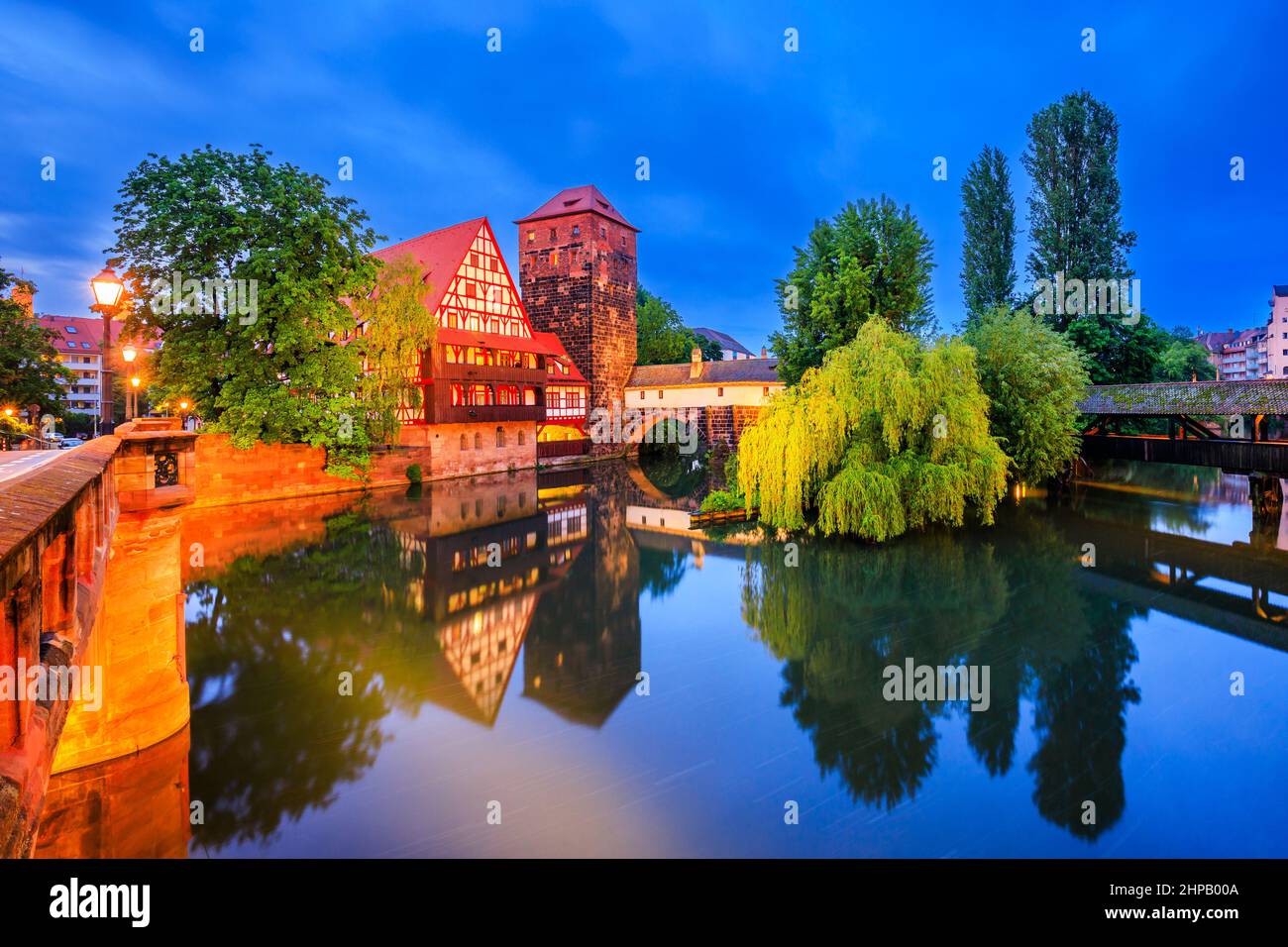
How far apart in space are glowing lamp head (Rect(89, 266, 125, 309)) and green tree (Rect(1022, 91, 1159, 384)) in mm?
37466

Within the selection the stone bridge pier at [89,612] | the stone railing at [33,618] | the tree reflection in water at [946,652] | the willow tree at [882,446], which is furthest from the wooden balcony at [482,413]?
the stone railing at [33,618]

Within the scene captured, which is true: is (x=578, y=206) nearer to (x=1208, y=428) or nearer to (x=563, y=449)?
(x=563, y=449)

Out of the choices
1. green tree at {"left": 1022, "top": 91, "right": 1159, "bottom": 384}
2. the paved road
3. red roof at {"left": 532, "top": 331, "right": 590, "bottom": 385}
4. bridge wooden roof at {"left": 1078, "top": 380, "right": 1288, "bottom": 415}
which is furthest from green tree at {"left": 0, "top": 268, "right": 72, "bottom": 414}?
green tree at {"left": 1022, "top": 91, "right": 1159, "bottom": 384}

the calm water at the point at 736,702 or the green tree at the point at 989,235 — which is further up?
the green tree at the point at 989,235

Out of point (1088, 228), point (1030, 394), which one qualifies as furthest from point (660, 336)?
point (1030, 394)

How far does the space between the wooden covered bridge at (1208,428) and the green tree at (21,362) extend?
122 ft

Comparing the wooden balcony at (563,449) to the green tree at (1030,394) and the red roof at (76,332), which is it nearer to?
the green tree at (1030,394)

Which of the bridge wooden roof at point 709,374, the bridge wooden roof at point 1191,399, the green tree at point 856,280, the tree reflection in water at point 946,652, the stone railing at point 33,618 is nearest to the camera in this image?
the stone railing at point 33,618

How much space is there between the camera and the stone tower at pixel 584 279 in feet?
138

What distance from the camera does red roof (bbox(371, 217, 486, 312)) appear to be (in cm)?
3048

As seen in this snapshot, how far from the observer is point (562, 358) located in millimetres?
40938
